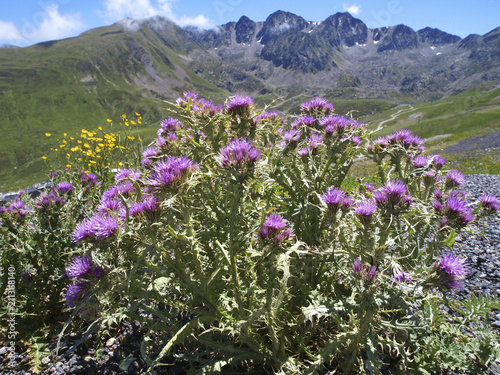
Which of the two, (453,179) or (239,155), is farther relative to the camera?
(453,179)

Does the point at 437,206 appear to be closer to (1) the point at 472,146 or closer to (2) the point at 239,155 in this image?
(2) the point at 239,155

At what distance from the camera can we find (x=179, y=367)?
355 centimetres

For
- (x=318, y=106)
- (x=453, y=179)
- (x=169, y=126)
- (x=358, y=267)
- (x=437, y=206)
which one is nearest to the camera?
(x=358, y=267)

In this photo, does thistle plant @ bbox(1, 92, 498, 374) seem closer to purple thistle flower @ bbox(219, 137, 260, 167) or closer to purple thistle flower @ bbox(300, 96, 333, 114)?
purple thistle flower @ bbox(219, 137, 260, 167)

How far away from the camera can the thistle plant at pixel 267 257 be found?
2.65 meters

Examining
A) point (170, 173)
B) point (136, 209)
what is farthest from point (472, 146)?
point (136, 209)

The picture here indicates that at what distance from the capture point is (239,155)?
2.75 metres

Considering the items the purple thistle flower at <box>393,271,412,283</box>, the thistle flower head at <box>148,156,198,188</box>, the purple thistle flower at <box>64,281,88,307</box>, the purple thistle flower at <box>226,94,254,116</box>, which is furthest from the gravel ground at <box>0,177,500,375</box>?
the purple thistle flower at <box>226,94,254,116</box>

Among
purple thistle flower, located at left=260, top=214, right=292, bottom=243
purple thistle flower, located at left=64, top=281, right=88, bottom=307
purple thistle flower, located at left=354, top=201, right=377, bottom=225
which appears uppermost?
purple thistle flower, located at left=354, top=201, right=377, bottom=225

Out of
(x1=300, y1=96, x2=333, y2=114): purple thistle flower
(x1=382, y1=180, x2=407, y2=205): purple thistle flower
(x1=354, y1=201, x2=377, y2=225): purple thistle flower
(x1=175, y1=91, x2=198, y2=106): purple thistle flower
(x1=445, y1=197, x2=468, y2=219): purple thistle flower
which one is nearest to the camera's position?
(x1=354, y1=201, x2=377, y2=225): purple thistle flower

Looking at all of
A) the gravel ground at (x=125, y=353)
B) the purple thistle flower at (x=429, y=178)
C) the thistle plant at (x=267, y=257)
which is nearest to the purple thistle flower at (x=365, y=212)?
the thistle plant at (x=267, y=257)

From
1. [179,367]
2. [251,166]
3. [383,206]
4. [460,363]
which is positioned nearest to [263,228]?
[251,166]

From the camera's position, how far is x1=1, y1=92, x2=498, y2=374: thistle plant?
265 centimetres

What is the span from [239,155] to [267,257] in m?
1.08
